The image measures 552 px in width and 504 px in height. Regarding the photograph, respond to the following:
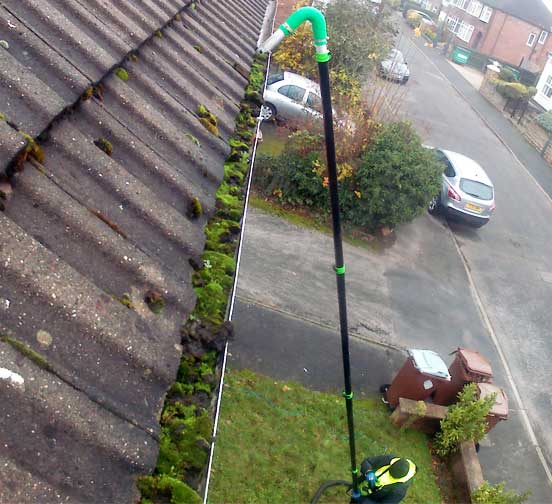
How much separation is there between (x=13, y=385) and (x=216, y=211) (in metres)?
1.82

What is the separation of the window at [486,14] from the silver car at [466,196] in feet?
122

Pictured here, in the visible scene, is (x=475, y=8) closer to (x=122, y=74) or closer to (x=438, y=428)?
(x=438, y=428)

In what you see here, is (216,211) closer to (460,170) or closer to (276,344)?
(276,344)

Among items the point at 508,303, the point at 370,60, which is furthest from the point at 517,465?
the point at 370,60

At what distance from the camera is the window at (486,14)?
47.5m

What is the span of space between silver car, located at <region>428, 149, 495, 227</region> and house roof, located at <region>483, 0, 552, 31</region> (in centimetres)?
3619

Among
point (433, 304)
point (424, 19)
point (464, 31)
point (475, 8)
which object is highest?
point (475, 8)

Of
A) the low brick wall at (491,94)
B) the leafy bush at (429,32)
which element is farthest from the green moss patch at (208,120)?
the leafy bush at (429,32)

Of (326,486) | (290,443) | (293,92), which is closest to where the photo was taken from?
(326,486)

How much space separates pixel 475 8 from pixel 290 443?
51.6m

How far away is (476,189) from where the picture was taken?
16.7m

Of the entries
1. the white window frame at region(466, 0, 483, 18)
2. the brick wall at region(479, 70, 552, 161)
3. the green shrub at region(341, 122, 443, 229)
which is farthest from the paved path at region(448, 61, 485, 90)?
the green shrub at region(341, 122, 443, 229)

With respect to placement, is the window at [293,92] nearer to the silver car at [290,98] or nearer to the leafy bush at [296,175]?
the silver car at [290,98]

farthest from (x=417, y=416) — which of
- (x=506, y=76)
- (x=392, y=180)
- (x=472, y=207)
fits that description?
(x=506, y=76)
